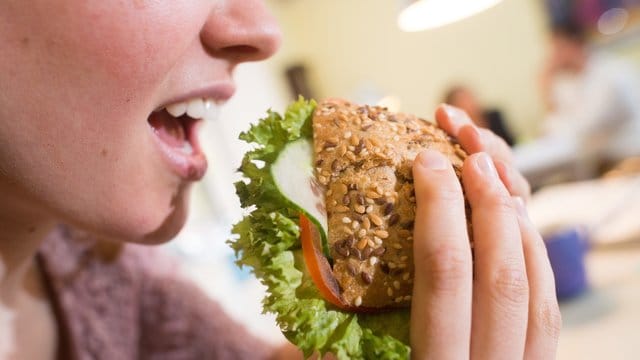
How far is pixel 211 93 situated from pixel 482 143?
51cm

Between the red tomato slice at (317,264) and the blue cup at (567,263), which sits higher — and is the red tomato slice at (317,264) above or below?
above

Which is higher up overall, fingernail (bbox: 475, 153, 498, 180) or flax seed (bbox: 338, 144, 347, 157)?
flax seed (bbox: 338, 144, 347, 157)

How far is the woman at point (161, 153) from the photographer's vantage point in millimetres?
783

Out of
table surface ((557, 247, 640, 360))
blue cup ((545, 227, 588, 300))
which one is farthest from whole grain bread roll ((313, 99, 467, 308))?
blue cup ((545, 227, 588, 300))

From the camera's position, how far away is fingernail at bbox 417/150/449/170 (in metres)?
0.84

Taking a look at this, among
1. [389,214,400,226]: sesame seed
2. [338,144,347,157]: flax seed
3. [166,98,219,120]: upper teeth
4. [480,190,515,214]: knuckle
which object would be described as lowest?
[480,190,515,214]: knuckle

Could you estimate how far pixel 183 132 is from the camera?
3.60 feet

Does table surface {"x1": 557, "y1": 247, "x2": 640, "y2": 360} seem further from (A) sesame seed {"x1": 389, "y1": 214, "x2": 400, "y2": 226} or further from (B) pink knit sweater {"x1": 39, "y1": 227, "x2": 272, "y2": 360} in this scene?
(B) pink knit sweater {"x1": 39, "y1": 227, "x2": 272, "y2": 360}

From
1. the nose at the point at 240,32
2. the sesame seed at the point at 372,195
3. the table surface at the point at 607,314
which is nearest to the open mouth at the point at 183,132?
the nose at the point at 240,32

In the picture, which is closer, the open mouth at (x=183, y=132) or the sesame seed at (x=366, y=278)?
the sesame seed at (x=366, y=278)

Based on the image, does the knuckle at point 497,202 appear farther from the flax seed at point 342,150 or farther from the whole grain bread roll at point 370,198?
the flax seed at point 342,150

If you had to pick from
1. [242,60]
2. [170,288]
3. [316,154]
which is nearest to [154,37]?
[242,60]

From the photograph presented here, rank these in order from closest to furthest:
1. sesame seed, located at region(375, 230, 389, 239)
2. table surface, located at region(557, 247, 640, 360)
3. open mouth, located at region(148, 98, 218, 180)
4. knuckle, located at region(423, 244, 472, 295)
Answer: knuckle, located at region(423, 244, 472, 295) → sesame seed, located at region(375, 230, 389, 239) → open mouth, located at region(148, 98, 218, 180) → table surface, located at region(557, 247, 640, 360)

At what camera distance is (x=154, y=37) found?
2.73 ft
